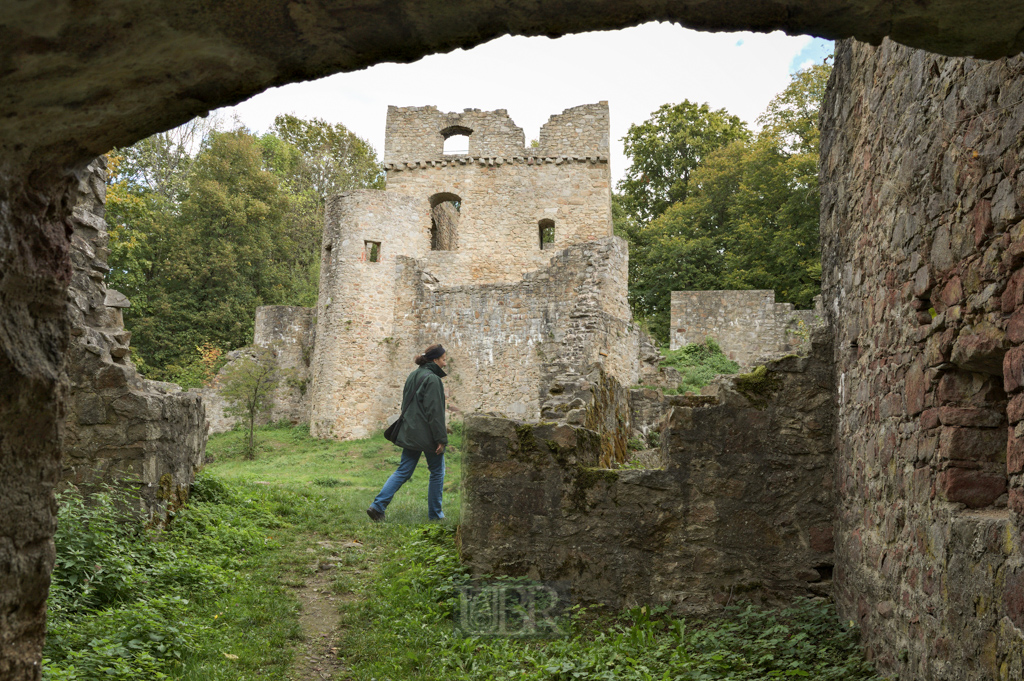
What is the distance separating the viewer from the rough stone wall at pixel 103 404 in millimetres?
6621

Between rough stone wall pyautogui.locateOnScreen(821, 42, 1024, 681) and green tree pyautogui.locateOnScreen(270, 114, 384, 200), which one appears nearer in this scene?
rough stone wall pyautogui.locateOnScreen(821, 42, 1024, 681)

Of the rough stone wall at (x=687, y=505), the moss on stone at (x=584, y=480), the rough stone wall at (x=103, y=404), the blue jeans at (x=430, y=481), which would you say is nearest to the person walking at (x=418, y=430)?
the blue jeans at (x=430, y=481)

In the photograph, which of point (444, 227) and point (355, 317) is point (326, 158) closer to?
point (444, 227)

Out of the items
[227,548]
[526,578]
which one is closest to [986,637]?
[526,578]

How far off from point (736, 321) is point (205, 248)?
2031cm

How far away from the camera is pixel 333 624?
5.82 metres

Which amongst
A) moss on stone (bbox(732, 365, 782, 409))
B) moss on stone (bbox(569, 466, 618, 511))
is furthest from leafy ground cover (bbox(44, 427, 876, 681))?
moss on stone (bbox(732, 365, 782, 409))

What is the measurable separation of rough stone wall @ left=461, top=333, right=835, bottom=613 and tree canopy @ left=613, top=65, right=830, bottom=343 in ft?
67.0

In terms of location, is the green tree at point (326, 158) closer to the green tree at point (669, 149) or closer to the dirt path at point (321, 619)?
the green tree at point (669, 149)

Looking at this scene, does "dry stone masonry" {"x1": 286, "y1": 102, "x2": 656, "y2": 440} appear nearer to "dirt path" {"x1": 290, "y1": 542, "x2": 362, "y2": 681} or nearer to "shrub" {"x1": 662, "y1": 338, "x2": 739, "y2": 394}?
"shrub" {"x1": 662, "y1": 338, "x2": 739, "y2": 394}

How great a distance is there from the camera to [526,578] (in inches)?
246

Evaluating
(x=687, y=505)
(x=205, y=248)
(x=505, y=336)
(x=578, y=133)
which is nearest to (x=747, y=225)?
(x=578, y=133)

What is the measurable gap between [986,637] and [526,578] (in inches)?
144
